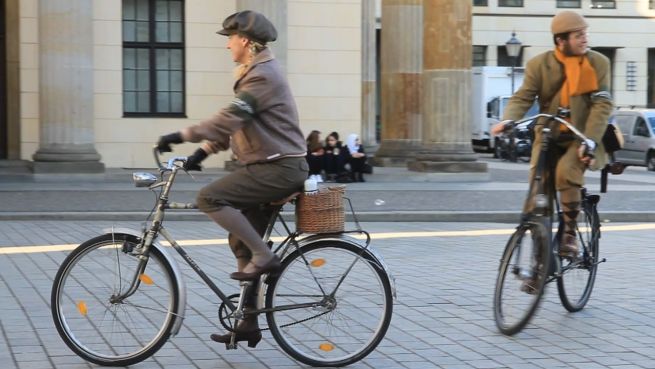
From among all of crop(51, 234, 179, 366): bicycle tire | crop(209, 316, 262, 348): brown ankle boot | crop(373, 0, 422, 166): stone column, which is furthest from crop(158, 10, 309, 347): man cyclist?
crop(373, 0, 422, 166): stone column

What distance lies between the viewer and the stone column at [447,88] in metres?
22.6

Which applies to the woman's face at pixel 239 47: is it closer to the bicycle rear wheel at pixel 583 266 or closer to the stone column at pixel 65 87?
the bicycle rear wheel at pixel 583 266

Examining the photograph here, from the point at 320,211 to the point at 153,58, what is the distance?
18355mm

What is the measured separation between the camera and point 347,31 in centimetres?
2438

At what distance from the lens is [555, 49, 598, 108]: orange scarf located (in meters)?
7.23

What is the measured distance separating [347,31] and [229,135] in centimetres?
1893

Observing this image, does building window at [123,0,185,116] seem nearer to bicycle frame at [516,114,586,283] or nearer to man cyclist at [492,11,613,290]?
man cyclist at [492,11,613,290]

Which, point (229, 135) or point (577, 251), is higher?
point (229, 135)

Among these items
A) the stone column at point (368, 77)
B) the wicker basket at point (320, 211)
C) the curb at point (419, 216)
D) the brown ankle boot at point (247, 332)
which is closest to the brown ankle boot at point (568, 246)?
the wicker basket at point (320, 211)

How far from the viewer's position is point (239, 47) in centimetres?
578

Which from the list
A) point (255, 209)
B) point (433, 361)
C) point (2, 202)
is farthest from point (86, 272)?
point (2, 202)

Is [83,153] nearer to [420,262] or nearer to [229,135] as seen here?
[420,262]

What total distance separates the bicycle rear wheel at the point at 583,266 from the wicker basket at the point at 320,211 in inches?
81.4

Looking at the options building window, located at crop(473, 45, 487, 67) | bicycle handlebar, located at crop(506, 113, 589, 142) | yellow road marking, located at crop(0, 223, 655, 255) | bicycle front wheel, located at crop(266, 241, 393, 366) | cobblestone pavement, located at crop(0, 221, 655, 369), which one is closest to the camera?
bicycle front wheel, located at crop(266, 241, 393, 366)
